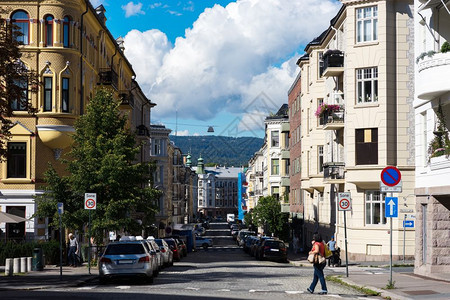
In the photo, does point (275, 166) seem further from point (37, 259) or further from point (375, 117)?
point (37, 259)

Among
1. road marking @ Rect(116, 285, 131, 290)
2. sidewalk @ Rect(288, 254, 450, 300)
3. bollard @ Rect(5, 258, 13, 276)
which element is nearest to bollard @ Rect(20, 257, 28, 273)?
bollard @ Rect(5, 258, 13, 276)

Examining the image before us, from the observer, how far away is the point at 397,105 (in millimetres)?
38438

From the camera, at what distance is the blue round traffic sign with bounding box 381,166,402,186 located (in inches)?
814

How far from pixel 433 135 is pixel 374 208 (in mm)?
13758

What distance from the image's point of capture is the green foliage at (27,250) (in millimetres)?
32719

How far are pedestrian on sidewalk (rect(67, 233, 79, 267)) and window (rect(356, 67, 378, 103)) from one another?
16959mm

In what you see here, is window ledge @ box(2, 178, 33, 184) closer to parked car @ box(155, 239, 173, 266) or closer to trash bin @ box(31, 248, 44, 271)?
parked car @ box(155, 239, 173, 266)

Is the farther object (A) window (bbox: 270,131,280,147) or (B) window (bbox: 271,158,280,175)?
(A) window (bbox: 270,131,280,147)

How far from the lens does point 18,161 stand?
38375 mm

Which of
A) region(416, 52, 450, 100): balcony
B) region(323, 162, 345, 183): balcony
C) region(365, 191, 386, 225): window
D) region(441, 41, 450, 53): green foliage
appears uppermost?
region(441, 41, 450, 53): green foliage

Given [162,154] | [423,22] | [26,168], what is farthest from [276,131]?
[423,22]

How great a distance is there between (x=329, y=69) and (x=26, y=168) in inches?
692

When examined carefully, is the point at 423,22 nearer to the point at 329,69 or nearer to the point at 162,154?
the point at 329,69

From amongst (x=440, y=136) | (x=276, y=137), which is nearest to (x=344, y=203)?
(x=440, y=136)
